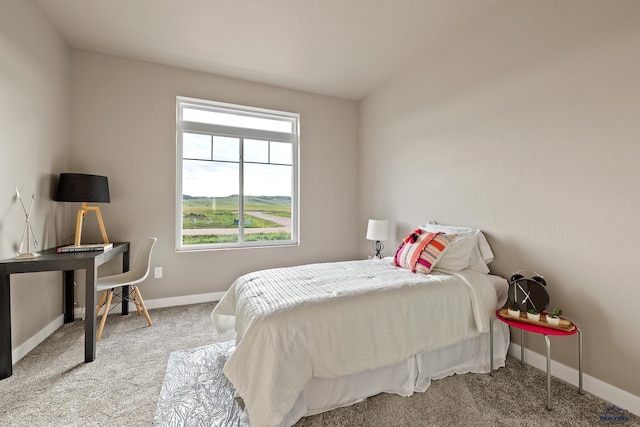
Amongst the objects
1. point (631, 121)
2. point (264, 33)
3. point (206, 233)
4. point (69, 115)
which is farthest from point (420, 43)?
point (69, 115)

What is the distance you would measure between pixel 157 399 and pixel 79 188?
1925 mm

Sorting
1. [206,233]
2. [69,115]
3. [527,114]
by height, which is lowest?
[206,233]

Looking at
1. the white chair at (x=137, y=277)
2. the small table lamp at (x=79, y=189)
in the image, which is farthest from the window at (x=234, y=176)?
→ the small table lamp at (x=79, y=189)

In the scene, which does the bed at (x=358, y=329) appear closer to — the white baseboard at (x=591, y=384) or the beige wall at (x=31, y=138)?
the white baseboard at (x=591, y=384)

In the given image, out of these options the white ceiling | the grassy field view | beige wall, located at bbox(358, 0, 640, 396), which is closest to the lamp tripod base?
beige wall, located at bbox(358, 0, 640, 396)

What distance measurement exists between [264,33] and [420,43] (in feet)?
4.98

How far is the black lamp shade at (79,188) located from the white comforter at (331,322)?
1.61 meters

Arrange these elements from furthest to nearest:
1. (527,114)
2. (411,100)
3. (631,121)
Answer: (411,100)
(527,114)
(631,121)

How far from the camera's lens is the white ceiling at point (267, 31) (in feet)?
7.53

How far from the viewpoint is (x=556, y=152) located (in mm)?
1928

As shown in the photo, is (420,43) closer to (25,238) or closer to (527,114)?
(527,114)

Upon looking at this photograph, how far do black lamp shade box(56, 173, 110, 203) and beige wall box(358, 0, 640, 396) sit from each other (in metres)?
3.21

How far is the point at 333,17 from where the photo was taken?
242 centimetres

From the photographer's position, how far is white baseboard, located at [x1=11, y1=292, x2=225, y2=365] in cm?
213
